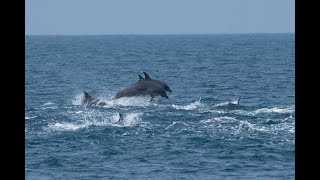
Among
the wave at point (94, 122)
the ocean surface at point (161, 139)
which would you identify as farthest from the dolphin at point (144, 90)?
the wave at point (94, 122)

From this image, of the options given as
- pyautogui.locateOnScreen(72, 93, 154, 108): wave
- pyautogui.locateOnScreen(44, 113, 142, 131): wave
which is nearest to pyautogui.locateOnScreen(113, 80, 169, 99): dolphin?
pyautogui.locateOnScreen(72, 93, 154, 108): wave

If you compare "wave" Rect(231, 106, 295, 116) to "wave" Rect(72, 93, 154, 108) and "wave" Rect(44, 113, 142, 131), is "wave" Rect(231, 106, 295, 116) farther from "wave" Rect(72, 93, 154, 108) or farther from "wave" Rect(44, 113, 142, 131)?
"wave" Rect(72, 93, 154, 108)

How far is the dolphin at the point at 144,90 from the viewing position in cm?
3600

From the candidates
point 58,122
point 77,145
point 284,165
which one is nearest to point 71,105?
point 58,122

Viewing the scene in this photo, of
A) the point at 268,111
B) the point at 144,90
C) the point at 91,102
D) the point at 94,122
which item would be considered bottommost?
the point at 94,122

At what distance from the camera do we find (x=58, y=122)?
1098 inches

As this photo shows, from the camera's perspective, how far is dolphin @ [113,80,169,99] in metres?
36.0

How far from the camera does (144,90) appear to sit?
36188mm

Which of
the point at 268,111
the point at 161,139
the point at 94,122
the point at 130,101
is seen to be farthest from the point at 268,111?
the point at 161,139

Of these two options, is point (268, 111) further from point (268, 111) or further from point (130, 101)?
point (130, 101)

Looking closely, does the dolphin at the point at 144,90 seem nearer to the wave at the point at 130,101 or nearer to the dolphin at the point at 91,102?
the wave at the point at 130,101
